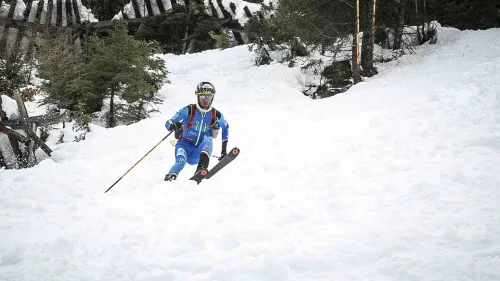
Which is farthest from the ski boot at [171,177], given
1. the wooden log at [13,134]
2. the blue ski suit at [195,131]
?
the wooden log at [13,134]

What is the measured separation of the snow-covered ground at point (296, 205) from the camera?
9.41ft

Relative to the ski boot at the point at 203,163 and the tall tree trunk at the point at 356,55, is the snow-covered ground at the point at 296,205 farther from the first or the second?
the tall tree trunk at the point at 356,55

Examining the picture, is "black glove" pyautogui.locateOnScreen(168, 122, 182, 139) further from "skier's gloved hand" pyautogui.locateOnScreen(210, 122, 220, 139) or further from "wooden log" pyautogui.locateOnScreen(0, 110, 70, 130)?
"wooden log" pyautogui.locateOnScreen(0, 110, 70, 130)

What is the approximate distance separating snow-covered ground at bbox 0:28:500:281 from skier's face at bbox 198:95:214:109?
1.29 m

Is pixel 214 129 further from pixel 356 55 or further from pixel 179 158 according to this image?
pixel 356 55

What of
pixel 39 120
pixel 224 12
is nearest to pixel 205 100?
pixel 39 120

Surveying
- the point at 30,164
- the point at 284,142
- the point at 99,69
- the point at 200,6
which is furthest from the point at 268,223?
the point at 200,6

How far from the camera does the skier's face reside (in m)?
6.55

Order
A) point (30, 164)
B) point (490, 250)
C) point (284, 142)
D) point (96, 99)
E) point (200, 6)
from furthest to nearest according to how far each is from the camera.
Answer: point (200, 6) → point (96, 99) → point (30, 164) → point (284, 142) → point (490, 250)

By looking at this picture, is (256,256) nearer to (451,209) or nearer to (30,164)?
(451,209)

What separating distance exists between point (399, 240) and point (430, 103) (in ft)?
18.4

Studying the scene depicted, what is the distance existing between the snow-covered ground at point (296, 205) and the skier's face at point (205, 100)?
4.24 ft

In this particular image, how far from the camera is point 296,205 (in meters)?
4.20

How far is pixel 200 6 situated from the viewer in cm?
2586
